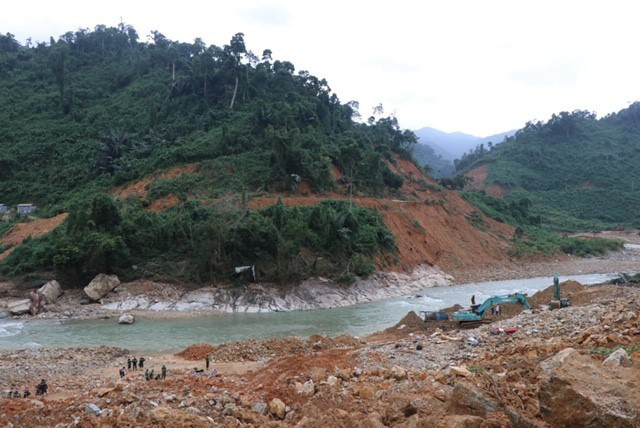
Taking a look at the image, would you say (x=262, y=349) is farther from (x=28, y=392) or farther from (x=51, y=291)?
(x=51, y=291)

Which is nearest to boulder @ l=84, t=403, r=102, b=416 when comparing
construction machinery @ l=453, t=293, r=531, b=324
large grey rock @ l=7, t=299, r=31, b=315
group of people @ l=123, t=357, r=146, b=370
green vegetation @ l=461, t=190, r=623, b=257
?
group of people @ l=123, t=357, r=146, b=370

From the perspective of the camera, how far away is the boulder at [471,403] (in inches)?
270

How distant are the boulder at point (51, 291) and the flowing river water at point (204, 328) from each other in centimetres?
306

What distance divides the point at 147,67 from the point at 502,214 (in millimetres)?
51748

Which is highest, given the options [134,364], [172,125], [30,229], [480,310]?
[172,125]

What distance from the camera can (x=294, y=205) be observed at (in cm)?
4234

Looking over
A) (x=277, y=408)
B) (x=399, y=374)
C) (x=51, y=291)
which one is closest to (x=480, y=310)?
(x=399, y=374)

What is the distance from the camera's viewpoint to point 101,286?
31469 millimetres

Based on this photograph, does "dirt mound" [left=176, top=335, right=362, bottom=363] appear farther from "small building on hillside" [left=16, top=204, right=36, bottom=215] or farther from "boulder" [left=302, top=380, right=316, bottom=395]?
"small building on hillside" [left=16, top=204, right=36, bottom=215]

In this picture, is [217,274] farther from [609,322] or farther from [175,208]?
[609,322]

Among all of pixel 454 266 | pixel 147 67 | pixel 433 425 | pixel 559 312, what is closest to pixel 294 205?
pixel 454 266

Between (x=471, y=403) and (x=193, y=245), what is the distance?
29.3 meters

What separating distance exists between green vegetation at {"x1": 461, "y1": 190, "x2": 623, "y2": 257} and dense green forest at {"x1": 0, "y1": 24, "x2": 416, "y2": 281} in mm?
12576

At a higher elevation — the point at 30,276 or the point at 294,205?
the point at 294,205
